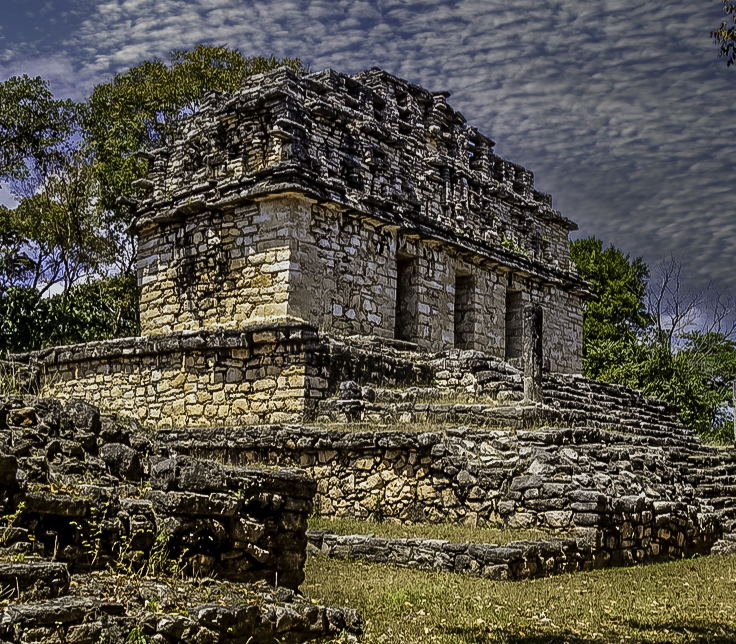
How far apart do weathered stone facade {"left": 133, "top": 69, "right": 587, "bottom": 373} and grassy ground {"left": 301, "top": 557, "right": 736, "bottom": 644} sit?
7689 millimetres

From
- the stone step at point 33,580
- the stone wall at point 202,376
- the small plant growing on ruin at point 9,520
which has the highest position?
the stone wall at point 202,376

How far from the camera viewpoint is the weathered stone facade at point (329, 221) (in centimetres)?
1568

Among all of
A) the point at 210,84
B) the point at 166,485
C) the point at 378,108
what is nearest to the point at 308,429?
the point at 166,485

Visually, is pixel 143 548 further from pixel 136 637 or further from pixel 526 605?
pixel 526 605

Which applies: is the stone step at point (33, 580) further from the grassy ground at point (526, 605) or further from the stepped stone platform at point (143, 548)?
the grassy ground at point (526, 605)

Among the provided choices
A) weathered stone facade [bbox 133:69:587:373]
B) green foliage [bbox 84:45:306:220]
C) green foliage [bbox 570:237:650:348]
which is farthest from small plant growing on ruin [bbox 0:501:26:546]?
green foliage [bbox 570:237:650:348]

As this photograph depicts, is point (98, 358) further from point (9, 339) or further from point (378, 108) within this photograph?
point (378, 108)

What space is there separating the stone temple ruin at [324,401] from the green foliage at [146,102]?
7.71 meters

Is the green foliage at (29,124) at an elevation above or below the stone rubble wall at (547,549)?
above

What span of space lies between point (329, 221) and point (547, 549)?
30.5ft

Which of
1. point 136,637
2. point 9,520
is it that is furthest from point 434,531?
point 9,520

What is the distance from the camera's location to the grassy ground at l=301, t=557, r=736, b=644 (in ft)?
20.1

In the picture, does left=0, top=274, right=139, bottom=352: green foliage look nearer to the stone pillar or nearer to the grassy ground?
the stone pillar

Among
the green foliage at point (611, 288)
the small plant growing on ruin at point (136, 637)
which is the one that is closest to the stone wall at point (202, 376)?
the small plant growing on ruin at point (136, 637)
